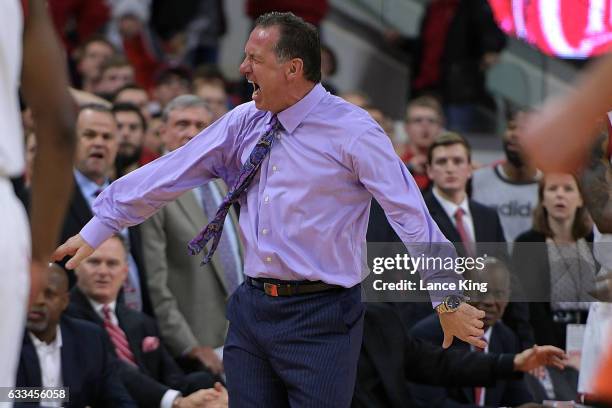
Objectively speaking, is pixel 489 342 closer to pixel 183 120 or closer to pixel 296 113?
pixel 183 120

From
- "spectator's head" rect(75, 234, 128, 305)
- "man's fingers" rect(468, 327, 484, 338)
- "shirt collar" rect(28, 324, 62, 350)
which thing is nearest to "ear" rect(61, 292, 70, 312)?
"shirt collar" rect(28, 324, 62, 350)

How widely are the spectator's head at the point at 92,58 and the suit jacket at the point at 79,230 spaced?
122 inches

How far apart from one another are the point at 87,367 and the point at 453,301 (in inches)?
78.1

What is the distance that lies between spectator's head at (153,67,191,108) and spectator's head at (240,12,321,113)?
17.2 ft

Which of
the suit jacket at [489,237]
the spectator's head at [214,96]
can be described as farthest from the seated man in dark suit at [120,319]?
the spectator's head at [214,96]

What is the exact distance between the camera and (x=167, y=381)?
6.63m

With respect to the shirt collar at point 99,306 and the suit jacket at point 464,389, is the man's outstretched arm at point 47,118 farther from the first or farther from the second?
the suit jacket at point 464,389

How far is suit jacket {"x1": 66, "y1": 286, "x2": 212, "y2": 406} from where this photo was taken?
6.29 m

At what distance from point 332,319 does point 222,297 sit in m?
2.43

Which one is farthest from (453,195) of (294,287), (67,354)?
(294,287)

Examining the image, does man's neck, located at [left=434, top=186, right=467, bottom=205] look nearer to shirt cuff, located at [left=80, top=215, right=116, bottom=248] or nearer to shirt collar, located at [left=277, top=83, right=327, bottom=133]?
shirt collar, located at [left=277, top=83, right=327, bottom=133]

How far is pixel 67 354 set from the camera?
5.90 meters

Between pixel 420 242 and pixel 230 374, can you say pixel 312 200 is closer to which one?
pixel 420 242

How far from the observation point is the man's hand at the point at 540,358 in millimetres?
6074
